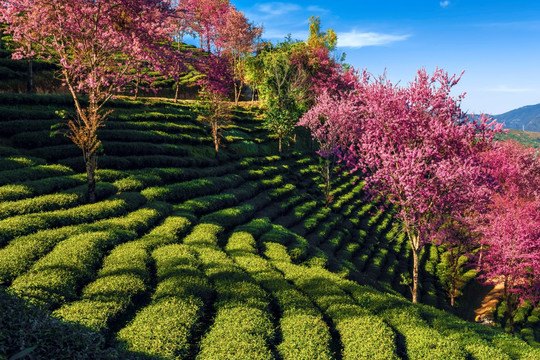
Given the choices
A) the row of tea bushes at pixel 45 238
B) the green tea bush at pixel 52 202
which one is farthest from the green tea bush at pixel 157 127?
the row of tea bushes at pixel 45 238

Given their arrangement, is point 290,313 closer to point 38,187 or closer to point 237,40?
point 38,187

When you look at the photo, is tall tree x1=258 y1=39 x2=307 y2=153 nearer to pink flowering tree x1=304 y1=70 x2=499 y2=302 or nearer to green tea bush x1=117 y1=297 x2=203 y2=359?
pink flowering tree x1=304 y1=70 x2=499 y2=302

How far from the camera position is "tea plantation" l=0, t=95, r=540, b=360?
975cm

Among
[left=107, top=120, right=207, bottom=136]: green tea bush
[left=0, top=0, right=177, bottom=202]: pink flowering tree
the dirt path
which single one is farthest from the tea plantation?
the dirt path

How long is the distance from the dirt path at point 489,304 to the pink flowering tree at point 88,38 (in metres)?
33.5

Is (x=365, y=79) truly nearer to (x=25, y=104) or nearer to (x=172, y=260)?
(x=172, y=260)

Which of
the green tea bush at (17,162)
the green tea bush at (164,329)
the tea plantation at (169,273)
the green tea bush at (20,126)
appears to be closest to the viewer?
the green tea bush at (164,329)

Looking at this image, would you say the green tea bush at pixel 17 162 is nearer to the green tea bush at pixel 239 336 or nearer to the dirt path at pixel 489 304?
the green tea bush at pixel 239 336

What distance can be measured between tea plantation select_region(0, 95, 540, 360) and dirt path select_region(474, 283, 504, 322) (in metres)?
5.19

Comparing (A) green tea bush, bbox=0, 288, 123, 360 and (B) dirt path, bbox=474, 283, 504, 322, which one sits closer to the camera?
(A) green tea bush, bbox=0, 288, 123, 360

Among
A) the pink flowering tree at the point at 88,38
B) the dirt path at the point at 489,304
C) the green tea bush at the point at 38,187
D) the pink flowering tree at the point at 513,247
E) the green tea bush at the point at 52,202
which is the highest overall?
the pink flowering tree at the point at 88,38

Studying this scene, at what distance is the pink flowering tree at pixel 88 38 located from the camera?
19281 millimetres

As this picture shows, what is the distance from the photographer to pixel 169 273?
13547mm

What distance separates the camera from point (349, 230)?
35.2 m
